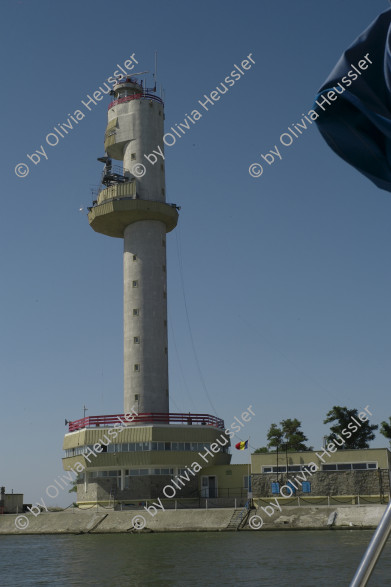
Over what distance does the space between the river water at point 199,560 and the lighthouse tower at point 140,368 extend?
1711cm

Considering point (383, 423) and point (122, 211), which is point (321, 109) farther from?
point (383, 423)

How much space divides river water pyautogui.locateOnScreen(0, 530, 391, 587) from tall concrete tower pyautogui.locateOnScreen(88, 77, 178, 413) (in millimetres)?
22303

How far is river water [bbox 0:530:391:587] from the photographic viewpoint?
28.5m

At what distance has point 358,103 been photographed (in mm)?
6422

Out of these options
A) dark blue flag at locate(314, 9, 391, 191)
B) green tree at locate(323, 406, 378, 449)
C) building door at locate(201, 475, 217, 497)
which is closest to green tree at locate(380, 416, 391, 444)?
green tree at locate(323, 406, 378, 449)

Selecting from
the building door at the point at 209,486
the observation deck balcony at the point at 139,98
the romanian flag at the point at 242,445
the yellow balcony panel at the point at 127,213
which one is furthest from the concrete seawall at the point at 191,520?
the observation deck balcony at the point at 139,98

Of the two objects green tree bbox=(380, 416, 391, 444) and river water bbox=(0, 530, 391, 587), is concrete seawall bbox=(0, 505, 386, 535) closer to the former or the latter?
river water bbox=(0, 530, 391, 587)

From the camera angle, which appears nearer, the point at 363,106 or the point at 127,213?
the point at 363,106

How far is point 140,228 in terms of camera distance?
76500mm

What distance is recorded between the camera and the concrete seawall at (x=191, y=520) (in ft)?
176

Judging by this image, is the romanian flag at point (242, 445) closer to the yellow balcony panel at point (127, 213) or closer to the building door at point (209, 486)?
the building door at point (209, 486)

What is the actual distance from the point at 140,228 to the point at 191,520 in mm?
30520

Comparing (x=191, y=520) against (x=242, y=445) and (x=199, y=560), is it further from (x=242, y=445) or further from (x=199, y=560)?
(x=199, y=560)

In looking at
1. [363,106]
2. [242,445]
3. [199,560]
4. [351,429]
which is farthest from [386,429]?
[363,106]
